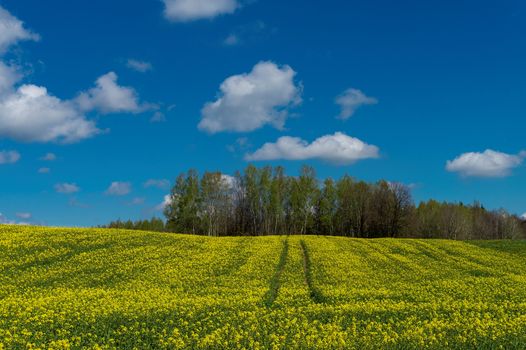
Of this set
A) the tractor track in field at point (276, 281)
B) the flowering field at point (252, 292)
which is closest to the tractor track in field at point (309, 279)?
the flowering field at point (252, 292)

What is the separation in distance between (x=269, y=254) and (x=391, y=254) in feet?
49.1

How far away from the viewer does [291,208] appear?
11925 cm

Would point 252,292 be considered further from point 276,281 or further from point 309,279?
point 309,279

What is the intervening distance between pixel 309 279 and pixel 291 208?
8420 cm

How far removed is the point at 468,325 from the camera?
54.7 ft

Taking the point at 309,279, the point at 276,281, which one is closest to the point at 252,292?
the point at 276,281

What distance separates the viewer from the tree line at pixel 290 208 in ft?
380

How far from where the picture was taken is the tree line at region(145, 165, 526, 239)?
11588 centimetres

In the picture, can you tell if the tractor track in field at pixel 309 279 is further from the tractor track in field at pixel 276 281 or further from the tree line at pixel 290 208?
the tree line at pixel 290 208

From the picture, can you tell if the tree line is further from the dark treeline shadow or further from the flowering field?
the flowering field

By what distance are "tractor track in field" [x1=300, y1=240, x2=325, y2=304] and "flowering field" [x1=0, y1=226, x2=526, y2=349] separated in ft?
0.41

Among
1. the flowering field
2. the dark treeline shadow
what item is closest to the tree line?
the dark treeline shadow

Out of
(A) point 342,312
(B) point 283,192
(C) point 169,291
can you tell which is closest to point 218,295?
(C) point 169,291

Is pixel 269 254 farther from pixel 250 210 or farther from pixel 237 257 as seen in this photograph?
pixel 250 210
